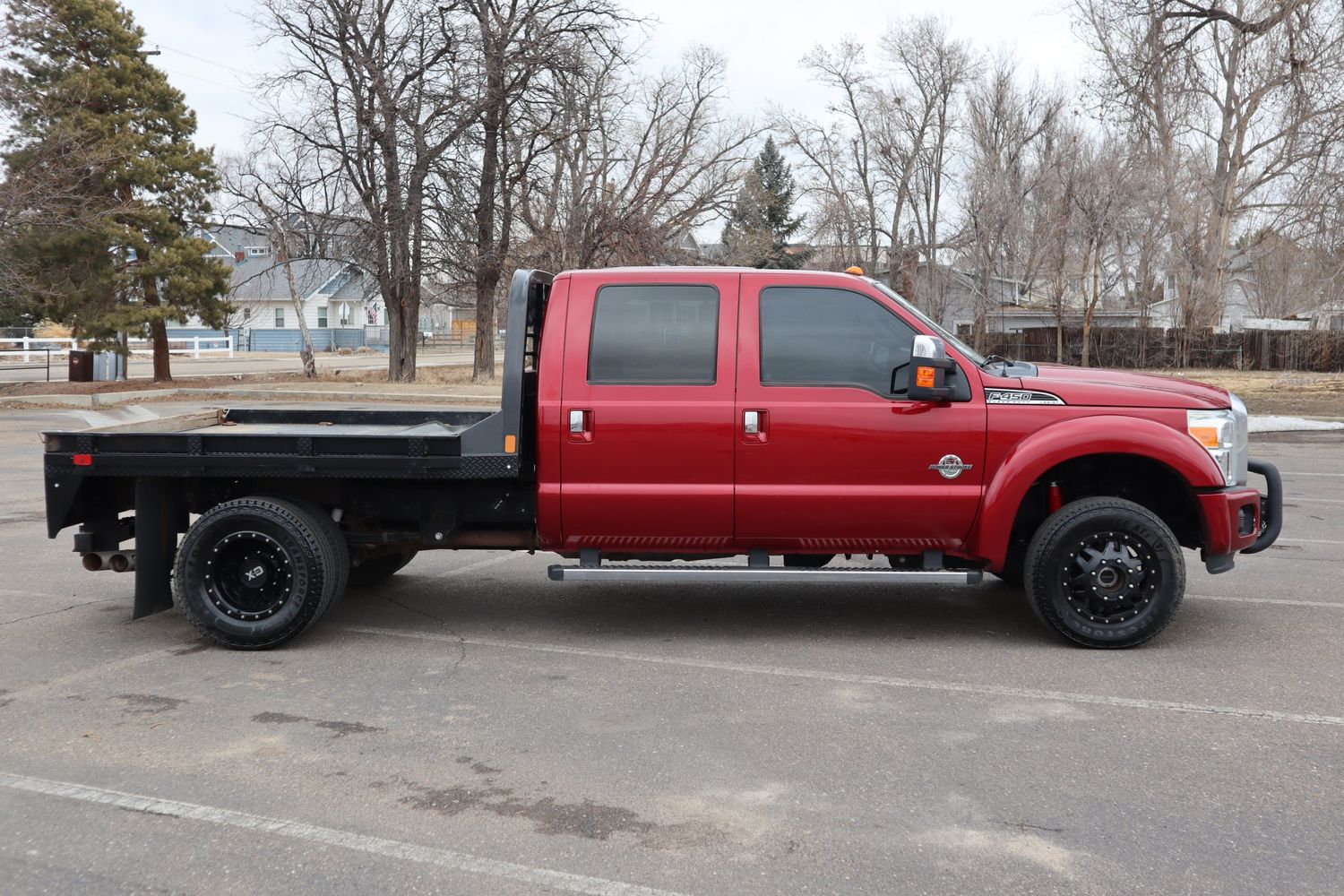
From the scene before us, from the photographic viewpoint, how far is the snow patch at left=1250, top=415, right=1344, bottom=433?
20203 mm

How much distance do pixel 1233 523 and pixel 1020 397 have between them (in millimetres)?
1299


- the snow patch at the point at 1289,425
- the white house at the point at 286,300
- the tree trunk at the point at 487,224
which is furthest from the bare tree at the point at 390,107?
the white house at the point at 286,300

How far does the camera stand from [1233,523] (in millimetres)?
6129

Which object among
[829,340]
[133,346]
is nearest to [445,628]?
[829,340]

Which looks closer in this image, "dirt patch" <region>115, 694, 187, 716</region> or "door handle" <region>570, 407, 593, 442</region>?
"dirt patch" <region>115, 694, 187, 716</region>

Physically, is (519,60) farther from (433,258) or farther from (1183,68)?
(1183,68)

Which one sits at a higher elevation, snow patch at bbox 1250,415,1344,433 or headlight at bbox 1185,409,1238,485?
headlight at bbox 1185,409,1238,485

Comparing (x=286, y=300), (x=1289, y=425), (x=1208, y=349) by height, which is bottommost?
(x=1289, y=425)

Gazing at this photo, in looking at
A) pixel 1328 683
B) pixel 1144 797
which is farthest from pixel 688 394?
pixel 1328 683

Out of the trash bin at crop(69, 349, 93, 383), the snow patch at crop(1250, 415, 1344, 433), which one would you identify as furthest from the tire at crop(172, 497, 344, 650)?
Result: the trash bin at crop(69, 349, 93, 383)

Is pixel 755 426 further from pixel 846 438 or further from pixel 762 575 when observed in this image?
pixel 762 575

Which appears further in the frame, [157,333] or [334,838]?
[157,333]

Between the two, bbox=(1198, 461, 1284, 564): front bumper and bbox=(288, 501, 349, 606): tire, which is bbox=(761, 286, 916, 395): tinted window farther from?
bbox=(288, 501, 349, 606): tire

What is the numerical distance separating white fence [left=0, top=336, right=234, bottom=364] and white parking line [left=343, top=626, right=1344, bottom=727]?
39734mm
